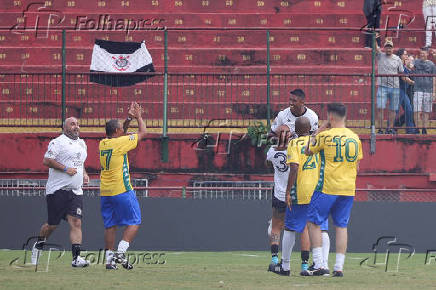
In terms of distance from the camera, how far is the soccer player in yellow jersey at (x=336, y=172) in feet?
39.2

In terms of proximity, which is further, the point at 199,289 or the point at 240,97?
the point at 240,97

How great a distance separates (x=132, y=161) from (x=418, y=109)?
5454 millimetres

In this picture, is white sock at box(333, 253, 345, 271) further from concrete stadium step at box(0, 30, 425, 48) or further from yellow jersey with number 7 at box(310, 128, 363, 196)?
concrete stadium step at box(0, 30, 425, 48)

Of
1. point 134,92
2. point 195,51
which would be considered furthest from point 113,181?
point 195,51

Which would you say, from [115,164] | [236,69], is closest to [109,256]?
[115,164]

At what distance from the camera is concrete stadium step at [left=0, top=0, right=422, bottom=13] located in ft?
91.0

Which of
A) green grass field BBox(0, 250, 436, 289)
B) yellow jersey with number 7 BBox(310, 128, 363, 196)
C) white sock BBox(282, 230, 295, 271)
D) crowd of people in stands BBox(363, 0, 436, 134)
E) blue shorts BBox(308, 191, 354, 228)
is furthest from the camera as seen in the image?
crowd of people in stands BBox(363, 0, 436, 134)

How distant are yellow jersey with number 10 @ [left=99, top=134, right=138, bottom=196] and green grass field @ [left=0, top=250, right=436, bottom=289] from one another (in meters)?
1.01

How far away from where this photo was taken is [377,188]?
20156 millimetres

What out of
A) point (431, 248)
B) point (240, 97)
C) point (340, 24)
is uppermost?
point (340, 24)

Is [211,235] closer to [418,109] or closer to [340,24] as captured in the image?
[418,109]
